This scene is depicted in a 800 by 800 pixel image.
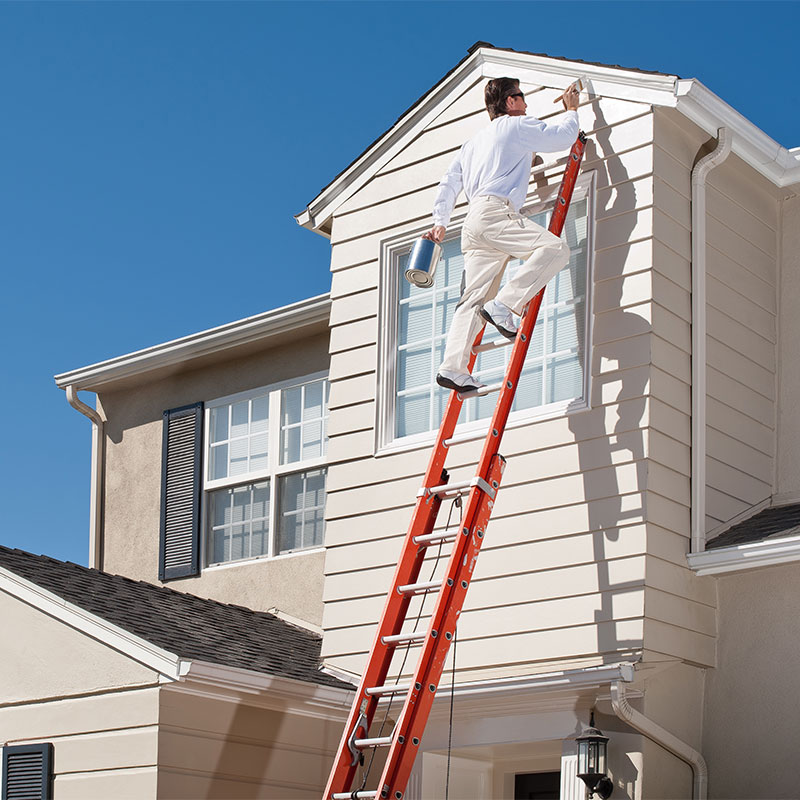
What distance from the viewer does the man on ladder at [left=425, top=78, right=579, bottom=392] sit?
23.4ft

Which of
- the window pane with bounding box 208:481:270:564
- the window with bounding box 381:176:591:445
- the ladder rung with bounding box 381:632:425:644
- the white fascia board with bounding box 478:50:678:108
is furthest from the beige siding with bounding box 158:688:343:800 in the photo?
the white fascia board with bounding box 478:50:678:108

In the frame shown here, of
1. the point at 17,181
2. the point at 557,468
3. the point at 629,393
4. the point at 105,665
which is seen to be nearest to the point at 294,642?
the point at 105,665

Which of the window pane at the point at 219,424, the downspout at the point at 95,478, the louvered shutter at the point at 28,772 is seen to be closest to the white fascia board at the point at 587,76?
the window pane at the point at 219,424

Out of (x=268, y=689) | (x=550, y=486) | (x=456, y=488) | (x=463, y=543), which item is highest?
(x=550, y=486)

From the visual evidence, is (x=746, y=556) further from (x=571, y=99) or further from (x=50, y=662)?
(x=50, y=662)

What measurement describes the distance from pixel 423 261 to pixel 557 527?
171cm

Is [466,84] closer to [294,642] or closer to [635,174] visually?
[635,174]

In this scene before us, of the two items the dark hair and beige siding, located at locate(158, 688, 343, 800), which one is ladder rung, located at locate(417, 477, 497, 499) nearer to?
beige siding, located at locate(158, 688, 343, 800)

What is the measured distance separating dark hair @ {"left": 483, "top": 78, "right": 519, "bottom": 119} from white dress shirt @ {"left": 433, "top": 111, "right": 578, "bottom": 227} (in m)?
0.15

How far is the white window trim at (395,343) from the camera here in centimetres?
780

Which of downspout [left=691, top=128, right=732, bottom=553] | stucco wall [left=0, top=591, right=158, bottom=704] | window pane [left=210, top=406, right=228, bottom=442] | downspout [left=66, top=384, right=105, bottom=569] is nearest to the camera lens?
stucco wall [left=0, top=591, right=158, bottom=704]

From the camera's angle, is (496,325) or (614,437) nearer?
(496,325)

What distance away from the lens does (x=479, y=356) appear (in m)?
8.41

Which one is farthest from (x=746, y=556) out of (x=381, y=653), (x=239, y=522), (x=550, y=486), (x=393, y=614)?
(x=239, y=522)
